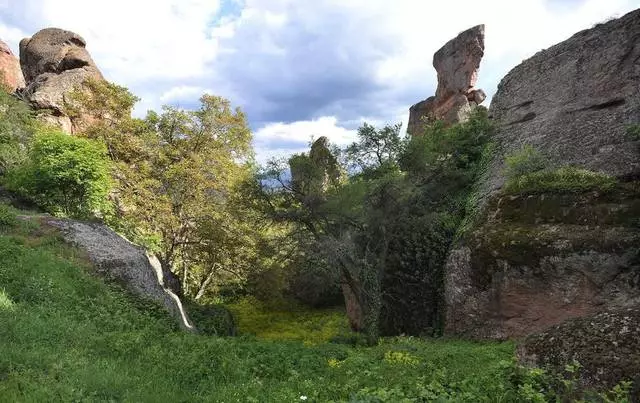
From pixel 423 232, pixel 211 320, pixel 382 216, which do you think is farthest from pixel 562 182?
pixel 211 320

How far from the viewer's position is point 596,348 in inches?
185

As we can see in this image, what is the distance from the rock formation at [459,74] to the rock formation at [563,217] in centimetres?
1583

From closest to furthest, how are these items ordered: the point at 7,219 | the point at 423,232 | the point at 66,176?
the point at 7,219 → the point at 66,176 → the point at 423,232

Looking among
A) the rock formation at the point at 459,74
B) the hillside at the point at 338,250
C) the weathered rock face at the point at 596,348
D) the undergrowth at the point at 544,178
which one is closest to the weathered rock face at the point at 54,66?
the hillside at the point at 338,250

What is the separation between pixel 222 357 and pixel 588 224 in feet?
41.8

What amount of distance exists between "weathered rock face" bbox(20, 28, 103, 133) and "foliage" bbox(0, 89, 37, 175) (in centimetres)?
341

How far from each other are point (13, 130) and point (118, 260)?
16933mm

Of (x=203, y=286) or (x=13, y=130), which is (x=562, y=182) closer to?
(x=203, y=286)

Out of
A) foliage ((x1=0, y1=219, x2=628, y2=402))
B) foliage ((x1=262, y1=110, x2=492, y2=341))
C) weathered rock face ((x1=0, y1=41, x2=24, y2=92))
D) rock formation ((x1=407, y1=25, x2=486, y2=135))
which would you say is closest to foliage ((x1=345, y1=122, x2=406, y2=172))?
foliage ((x1=262, y1=110, x2=492, y2=341))

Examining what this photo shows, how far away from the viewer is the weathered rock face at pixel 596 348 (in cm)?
444

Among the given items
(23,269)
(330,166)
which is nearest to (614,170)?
(330,166)

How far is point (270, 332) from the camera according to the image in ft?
82.6

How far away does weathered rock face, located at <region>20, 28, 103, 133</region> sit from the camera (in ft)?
109

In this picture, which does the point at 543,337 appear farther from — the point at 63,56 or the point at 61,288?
the point at 63,56
